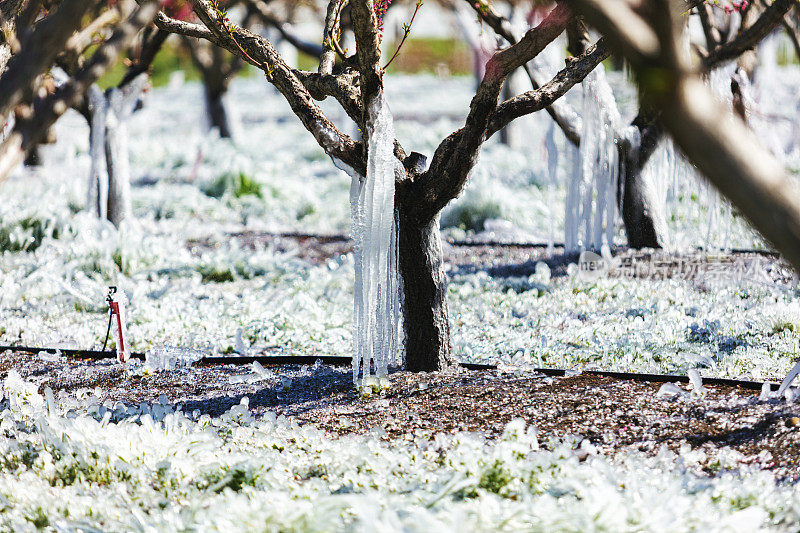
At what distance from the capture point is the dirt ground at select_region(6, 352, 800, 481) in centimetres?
337

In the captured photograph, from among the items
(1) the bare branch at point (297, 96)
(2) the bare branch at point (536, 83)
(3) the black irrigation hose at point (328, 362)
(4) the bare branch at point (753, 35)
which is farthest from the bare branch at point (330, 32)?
(4) the bare branch at point (753, 35)

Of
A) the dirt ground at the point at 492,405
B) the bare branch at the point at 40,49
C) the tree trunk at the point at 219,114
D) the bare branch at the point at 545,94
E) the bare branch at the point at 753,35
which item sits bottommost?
the dirt ground at the point at 492,405

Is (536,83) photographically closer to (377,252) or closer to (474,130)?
(474,130)

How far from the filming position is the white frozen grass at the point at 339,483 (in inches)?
96.7

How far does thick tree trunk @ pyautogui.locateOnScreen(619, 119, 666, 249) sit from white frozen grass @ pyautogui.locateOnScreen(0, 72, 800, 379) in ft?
2.26

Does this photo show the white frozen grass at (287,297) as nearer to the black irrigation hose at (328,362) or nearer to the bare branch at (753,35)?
the black irrigation hose at (328,362)

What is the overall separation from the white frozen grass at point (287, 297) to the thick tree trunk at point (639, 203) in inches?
27.1

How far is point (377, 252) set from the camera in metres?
3.91

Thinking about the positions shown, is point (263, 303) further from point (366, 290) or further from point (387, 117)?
point (387, 117)

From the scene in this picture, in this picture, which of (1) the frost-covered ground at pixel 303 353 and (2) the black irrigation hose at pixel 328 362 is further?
(2) the black irrigation hose at pixel 328 362

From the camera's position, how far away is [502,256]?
7.47 meters

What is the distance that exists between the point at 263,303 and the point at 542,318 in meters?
2.00

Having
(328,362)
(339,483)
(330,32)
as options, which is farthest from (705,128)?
(328,362)

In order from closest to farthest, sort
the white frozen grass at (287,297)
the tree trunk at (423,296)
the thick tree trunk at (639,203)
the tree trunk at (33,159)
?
the tree trunk at (423,296), the white frozen grass at (287,297), the thick tree trunk at (639,203), the tree trunk at (33,159)
